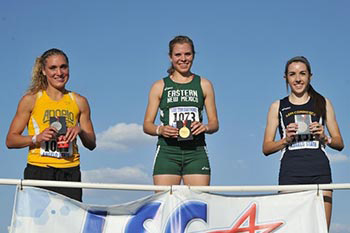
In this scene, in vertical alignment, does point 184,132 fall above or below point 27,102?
below

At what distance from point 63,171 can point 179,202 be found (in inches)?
52.1

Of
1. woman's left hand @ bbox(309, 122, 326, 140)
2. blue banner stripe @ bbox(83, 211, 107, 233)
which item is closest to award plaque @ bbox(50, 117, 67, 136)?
blue banner stripe @ bbox(83, 211, 107, 233)

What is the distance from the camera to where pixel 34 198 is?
604 cm

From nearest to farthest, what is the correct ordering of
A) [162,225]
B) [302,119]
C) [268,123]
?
[162,225] < [302,119] < [268,123]

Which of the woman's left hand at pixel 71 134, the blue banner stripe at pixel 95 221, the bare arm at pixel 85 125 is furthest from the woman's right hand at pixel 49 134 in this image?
the blue banner stripe at pixel 95 221

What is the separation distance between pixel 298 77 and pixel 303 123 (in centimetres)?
65

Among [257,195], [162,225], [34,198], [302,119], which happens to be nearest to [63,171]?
[34,198]

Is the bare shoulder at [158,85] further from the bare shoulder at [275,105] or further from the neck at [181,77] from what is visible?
the bare shoulder at [275,105]

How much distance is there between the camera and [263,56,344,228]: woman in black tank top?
657cm

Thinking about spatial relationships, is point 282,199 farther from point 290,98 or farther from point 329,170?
point 290,98

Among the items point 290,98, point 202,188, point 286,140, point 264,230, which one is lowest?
point 264,230

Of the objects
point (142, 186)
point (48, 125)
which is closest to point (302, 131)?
point (142, 186)

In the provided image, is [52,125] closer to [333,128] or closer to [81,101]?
[81,101]

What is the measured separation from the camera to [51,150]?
659 centimetres
